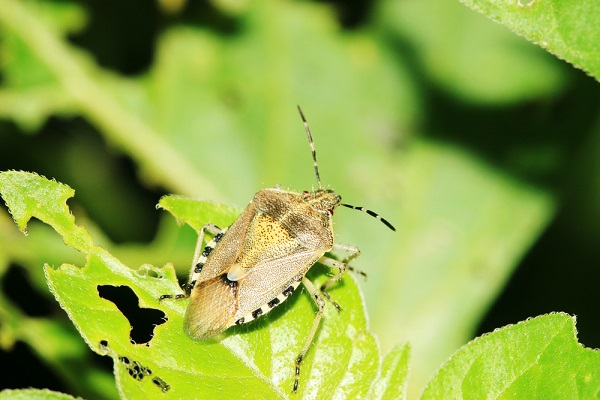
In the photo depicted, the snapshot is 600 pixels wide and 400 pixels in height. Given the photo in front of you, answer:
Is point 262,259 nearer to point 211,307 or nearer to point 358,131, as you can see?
point 211,307

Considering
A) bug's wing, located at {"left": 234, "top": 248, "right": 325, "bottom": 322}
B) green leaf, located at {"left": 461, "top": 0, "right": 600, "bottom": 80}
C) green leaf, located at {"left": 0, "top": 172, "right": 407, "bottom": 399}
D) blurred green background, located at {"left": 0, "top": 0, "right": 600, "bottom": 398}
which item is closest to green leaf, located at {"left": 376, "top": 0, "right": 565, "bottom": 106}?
blurred green background, located at {"left": 0, "top": 0, "right": 600, "bottom": 398}

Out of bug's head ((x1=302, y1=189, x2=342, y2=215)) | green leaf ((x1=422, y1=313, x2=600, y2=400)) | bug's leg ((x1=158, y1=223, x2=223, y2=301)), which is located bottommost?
bug's leg ((x1=158, y1=223, x2=223, y2=301))

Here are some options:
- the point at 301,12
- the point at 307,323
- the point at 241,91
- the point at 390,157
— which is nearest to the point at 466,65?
the point at 390,157

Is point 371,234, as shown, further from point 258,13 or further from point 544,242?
point 258,13

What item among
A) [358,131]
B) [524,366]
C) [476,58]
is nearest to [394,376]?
[524,366]

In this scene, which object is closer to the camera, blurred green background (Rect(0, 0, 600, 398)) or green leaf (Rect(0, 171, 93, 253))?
green leaf (Rect(0, 171, 93, 253))

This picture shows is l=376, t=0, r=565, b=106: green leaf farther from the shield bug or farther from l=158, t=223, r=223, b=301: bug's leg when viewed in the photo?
l=158, t=223, r=223, b=301: bug's leg
